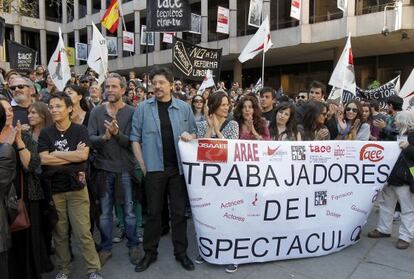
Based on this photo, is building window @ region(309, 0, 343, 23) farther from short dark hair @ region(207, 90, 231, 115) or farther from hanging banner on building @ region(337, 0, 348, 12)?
short dark hair @ region(207, 90, 231, 115)

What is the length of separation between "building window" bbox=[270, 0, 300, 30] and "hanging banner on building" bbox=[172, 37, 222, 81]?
15531 mm

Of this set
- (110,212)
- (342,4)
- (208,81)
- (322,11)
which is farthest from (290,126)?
(322,11)

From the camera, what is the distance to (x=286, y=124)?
16.1ft

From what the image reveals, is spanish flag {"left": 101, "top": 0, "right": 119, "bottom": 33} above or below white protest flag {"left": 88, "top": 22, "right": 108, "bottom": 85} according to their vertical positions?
above

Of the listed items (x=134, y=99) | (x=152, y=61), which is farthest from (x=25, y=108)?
(x=152, y=61)

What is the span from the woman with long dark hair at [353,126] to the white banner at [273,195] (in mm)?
1299

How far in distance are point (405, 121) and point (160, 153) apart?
304 cm

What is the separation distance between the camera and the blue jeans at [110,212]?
14.0ft

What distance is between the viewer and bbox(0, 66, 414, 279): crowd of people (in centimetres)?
349

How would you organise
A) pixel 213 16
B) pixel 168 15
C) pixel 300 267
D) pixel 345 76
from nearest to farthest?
pixel 300 267, pixel 168 15, pixel 345 76, pixel 213 16

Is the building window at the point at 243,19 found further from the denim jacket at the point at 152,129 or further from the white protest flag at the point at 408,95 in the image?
the denim jacket at the point at 152,129

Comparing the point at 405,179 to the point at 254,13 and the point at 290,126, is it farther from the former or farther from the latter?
the point at 254,13

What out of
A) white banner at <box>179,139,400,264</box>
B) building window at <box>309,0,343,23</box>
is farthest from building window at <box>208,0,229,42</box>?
white banner at <box>179,139,400,264</box>

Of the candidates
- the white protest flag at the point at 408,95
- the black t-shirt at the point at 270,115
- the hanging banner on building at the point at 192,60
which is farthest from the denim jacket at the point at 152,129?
the white protest flag at the point at 408,95
